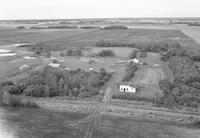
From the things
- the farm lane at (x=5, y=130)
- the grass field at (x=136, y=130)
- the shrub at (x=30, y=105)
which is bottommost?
the grass field at (x=136, y=130)

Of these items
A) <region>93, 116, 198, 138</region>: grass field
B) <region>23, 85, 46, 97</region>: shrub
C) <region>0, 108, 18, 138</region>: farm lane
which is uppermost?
<region>23, 85, 46, 97</region>: shrub

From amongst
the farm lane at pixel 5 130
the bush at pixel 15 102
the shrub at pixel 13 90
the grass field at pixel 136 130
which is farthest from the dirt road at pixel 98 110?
the shrub at pixel 13 90

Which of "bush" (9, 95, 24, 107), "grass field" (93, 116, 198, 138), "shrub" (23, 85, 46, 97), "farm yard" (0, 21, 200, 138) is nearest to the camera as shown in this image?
Result: "grass field" (93, 116, 198, 138)

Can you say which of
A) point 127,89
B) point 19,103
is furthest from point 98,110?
point 19,103

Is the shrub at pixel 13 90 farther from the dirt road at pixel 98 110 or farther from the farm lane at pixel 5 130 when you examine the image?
the dirt road at pixel 98 110

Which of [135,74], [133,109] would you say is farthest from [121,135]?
[135,74]

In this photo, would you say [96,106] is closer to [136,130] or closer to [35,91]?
[136,130]

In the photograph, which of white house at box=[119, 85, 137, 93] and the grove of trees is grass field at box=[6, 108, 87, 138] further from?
white house at box=[119, 85, 137, 93]

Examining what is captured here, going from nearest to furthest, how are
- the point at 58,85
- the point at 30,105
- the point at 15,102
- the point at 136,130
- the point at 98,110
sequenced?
the point at 136,130 → the point at 98,110 → the point at 30,105 → the point at 15,102 → the point at 58,85

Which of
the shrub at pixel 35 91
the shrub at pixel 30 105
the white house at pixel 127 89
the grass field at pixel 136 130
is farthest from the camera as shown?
the white house at pixel 127 89

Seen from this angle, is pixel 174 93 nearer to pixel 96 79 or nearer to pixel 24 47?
pixel 96 79

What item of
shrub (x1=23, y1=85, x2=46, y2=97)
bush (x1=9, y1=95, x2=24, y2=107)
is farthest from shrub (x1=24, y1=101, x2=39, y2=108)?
shrub (x1=23, y1=85, x2=46, y2=97)
